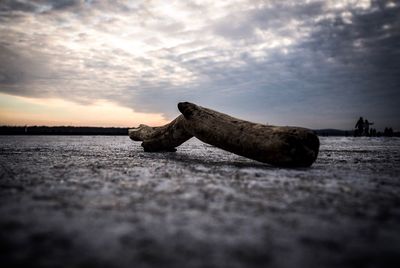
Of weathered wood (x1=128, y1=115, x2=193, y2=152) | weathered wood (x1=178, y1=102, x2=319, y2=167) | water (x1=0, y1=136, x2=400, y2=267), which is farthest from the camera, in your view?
weathered wood (x1=128, y1=115, x2=193, y2=152)

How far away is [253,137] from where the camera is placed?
3.78 m

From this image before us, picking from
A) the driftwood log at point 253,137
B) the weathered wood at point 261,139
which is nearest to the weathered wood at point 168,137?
the driftwood log at point 253,137

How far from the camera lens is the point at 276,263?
3.18 ft

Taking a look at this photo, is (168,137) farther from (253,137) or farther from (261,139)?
(261,139)

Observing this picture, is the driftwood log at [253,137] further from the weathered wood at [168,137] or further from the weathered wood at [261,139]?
the weathered wood at [168,137]

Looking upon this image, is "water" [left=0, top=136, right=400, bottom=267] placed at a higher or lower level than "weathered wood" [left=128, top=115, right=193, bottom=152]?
lower

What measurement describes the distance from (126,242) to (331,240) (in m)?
0.98

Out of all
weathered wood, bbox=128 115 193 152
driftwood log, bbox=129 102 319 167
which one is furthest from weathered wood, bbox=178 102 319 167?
weathered wood, bbox=128 115 193 152

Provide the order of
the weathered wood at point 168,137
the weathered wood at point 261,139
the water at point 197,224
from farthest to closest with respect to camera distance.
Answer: the weathered wood at point 168,137 → the weathered wood at point 261,139 → the water at point 197,224

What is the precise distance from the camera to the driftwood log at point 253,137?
3.52m

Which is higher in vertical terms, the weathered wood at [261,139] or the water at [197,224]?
the weathered wood at [261,139]

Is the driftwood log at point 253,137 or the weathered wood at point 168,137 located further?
the weathered wood at point 168,137

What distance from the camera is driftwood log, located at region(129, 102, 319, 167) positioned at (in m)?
3.52

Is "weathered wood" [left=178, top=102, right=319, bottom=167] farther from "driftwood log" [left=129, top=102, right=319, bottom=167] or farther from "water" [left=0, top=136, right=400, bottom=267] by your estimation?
"water" [left=0, top=136, right=400, bottom=267]
